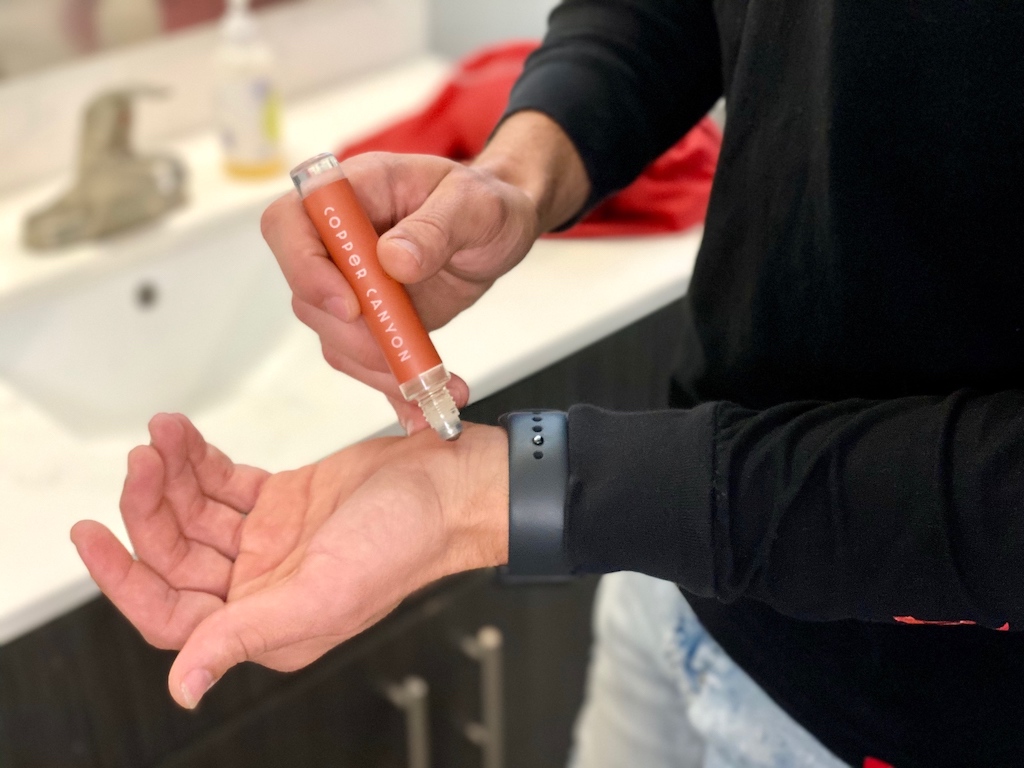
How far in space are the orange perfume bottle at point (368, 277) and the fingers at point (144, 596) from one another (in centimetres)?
14

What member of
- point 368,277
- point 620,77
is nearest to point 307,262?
point 368,277

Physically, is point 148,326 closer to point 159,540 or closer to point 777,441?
point 159,540

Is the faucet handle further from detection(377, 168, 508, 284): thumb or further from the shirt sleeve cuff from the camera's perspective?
the shirt sleeve cuff

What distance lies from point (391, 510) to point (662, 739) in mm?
364

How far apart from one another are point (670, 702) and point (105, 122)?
0.67 metres

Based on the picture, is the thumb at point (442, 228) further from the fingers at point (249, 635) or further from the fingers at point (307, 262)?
the fingers at point (249, 635)

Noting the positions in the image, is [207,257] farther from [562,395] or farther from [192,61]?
[562,395]

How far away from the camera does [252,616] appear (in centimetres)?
45

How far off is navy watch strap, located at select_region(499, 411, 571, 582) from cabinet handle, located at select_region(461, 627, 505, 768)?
18.5 inches

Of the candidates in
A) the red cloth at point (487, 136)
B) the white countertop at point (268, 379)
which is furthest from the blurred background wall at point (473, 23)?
the white countertop at point (268, 379)

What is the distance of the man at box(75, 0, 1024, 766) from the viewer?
0.44 m

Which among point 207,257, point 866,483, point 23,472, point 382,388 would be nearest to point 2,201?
point 207,257

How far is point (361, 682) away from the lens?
858 mm

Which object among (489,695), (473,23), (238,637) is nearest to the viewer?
(238,637)
